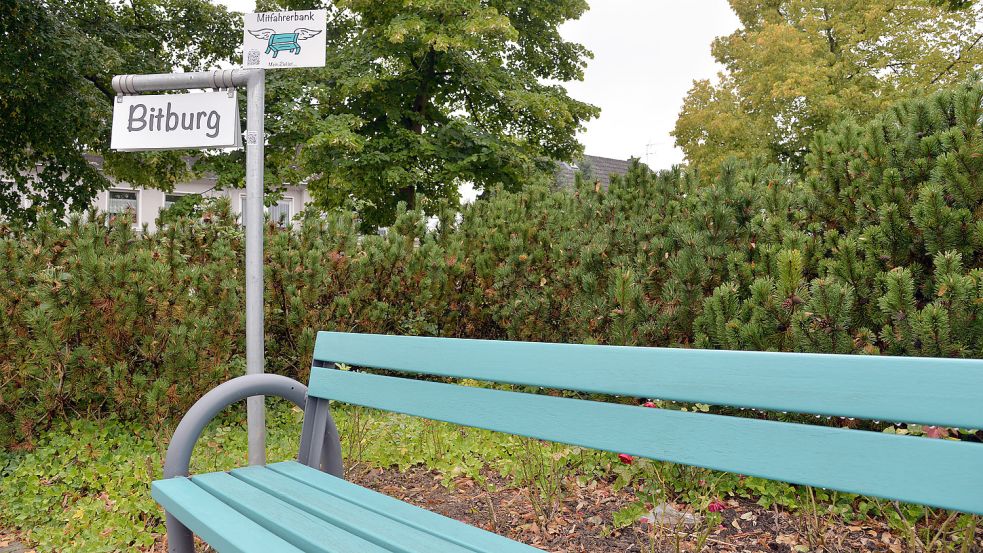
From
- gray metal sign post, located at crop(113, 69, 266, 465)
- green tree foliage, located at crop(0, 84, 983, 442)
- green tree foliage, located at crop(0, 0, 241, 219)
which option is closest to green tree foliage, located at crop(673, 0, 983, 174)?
green tree foliage, located at crop(0, 0, 241, 219)

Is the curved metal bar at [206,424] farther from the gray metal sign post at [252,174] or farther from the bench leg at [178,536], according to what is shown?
the gray metal sign post at [252,174]

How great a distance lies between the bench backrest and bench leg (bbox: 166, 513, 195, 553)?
2.55 ft

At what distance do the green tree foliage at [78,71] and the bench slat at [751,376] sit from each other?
12931mm

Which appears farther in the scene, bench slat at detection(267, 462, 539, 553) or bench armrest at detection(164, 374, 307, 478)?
bench armrest at detection(164, 374, 307, 478)

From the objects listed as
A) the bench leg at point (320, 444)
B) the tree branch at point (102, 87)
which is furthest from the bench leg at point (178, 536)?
the tree branch at point (102, 87)

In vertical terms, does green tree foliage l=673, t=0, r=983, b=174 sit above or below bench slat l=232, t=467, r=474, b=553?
above

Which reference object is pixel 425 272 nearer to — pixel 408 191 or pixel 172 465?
pixel 172 465

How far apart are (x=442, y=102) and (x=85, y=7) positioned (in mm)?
7670

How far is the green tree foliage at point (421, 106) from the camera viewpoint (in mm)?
15227

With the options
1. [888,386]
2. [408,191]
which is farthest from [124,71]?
[888,386]

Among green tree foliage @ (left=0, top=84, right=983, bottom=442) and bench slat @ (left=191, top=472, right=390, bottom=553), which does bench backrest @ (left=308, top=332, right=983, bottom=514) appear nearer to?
bench slat @ (left=191, top=472, right=390, bottom=553)

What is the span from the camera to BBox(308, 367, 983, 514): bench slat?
109 centimetres

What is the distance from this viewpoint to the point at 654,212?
392cm

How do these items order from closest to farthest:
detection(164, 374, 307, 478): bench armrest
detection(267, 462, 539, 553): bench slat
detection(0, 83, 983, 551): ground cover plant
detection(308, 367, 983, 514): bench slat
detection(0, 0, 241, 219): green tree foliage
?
detection(308, 367, 983, 514): bench slat, detection(267, 462, 539, 553): bench slat, detection(164, 374, 307, 478): bench armrest, detection(0, 83, 983, 551): ground cover plant, detection(0, 0, 241, 219): green tree foliage
